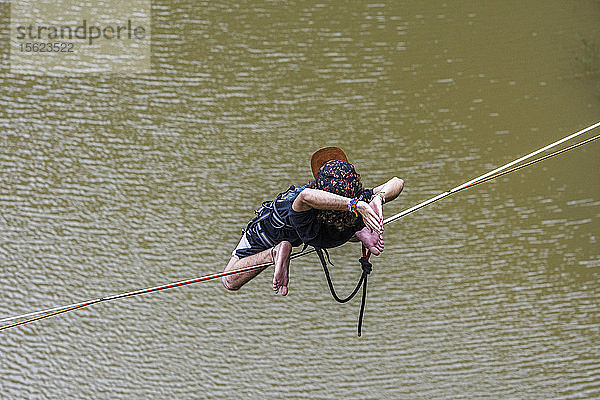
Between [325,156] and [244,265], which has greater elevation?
[325,156]

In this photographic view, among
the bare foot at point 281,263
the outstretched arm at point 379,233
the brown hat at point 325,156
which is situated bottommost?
the bare foot at point 281,263

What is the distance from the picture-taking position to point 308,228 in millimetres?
1774

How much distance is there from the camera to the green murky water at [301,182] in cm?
274

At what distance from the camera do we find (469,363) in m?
2.79

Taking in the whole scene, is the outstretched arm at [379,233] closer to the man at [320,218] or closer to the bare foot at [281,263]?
the man at [320,218]

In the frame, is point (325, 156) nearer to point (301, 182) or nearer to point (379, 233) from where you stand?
point (379, 233)

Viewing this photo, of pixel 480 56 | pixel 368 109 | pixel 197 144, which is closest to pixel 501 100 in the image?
pixel 480 56

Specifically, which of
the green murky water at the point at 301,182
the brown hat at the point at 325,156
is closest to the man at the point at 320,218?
the brown hat at the point at 325,156

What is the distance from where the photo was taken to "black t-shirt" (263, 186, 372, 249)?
1.76m

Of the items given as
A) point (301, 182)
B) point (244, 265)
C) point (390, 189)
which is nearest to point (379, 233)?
point (390, 189)

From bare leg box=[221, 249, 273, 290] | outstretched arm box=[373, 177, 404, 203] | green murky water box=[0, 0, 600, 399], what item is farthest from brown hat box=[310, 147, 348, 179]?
green murky water box=[0, 0, 600, 399]

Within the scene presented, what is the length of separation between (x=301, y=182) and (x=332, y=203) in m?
1.30

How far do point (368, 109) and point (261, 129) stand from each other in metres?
0.38

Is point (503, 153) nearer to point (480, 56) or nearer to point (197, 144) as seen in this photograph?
point (480, 56)
